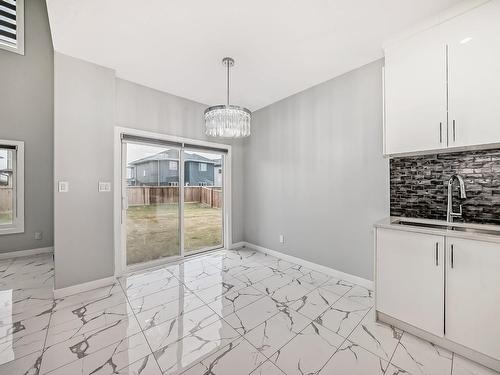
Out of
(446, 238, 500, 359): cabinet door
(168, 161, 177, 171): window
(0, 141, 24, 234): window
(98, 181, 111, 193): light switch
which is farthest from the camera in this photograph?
(0, 141, 24, 234): window

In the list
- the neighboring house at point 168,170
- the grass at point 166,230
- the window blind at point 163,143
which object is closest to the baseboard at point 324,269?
the grass at point 166,230

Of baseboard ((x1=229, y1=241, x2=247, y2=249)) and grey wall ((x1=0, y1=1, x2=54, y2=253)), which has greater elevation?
grey wall ((x1=0, y1=1, x2=54, y2=253))

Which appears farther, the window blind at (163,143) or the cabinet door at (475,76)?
the window blind at (163,143)

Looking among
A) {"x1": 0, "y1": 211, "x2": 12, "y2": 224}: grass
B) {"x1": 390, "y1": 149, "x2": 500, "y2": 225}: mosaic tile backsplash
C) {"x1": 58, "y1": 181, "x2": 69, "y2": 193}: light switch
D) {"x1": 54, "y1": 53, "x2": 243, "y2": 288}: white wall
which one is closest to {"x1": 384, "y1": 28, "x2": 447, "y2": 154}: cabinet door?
{"x1": 390, "y1": 149, "x2": 500, "y2": 225}: mosaic tile backsplash

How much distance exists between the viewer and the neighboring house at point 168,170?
317 centimetres

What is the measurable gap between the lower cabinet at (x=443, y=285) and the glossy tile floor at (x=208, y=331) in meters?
0.18

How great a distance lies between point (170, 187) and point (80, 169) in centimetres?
124

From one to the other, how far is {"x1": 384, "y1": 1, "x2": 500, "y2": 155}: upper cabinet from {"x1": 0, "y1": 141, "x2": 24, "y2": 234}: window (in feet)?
18.5

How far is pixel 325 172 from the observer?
9.77 feet

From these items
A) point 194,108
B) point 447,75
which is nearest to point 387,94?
point 447,75

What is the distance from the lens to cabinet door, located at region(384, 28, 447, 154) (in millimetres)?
1819

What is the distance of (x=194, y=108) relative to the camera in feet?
11.9

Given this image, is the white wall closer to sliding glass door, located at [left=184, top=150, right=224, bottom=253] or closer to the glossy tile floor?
the glossy tile floor

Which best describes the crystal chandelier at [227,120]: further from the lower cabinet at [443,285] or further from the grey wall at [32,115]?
the grey wall at [32,115]
